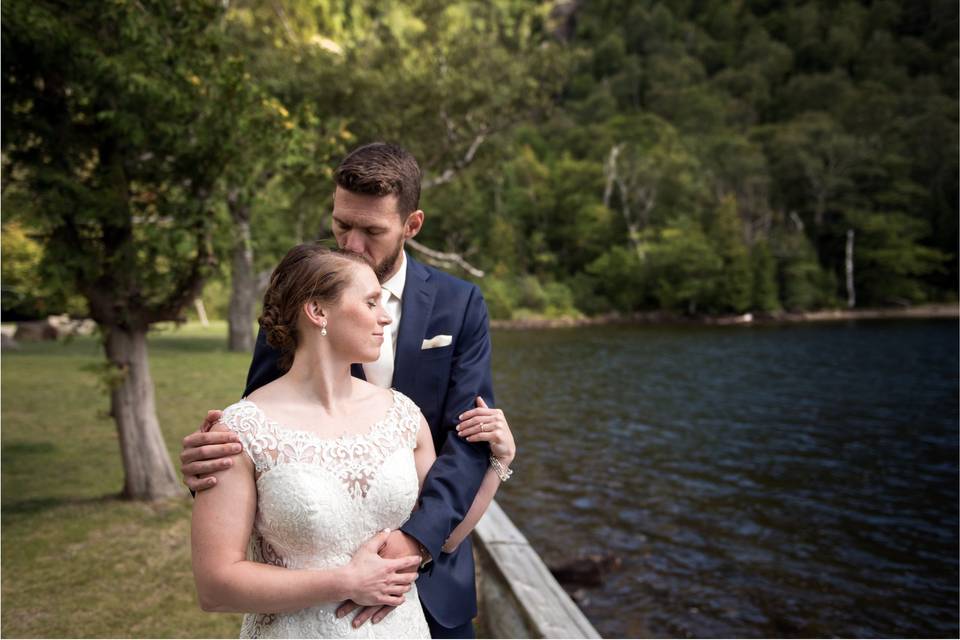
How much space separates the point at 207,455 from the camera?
1840mm

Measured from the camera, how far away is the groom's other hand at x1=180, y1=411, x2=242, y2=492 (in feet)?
5.99

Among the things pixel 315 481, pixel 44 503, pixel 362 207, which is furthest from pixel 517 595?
pixel 44 503

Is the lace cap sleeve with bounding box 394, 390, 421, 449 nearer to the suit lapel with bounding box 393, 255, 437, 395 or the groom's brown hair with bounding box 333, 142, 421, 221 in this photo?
the suit lapel with bounding box 393, 255, 437, 395

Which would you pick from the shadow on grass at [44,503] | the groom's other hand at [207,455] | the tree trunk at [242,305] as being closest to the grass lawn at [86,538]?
the shadow on grass at [44,503]

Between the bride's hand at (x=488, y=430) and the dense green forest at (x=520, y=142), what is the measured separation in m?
5.02

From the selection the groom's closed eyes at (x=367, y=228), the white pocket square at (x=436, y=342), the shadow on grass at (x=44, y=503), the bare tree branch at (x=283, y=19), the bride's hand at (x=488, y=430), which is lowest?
the shadow on grass at (x=44, y=503)

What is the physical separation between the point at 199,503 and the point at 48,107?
6274 mm

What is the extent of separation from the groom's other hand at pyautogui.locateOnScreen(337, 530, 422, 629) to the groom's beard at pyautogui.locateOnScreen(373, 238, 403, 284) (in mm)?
818

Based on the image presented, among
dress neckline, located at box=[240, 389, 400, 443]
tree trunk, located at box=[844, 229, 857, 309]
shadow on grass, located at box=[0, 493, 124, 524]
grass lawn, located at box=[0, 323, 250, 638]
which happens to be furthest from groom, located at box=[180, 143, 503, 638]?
tree trunk, located at box=[844, 229, 857, 309]

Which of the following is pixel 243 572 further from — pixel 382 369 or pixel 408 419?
pixel 382 369

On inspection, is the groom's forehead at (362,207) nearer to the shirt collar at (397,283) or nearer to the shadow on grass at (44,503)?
the shirt collar at (397,283)

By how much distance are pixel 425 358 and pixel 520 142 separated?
234 ft

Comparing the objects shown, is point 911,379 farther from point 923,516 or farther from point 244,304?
point 244,304

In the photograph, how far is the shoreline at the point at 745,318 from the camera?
49188 mm
